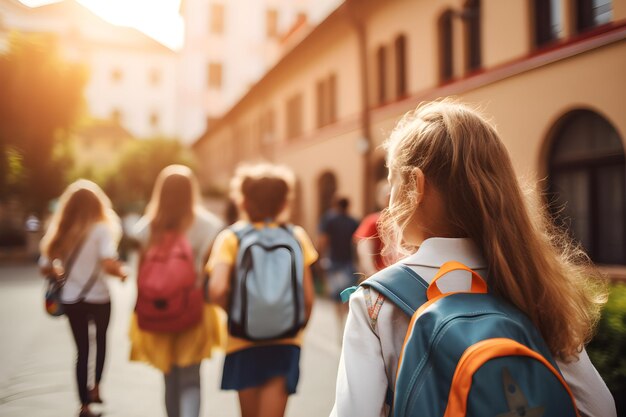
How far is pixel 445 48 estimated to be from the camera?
1195cm

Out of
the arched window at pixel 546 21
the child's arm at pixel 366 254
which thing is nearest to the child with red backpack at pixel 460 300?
the child's arm at pixel 366 254

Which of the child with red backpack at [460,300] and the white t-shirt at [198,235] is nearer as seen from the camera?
the child with red backpack at [460,300]

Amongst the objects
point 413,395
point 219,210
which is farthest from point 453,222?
point 219,210

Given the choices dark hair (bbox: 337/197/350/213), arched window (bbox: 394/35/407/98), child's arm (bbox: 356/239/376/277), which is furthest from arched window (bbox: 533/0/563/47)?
child's arm (bbox: 356/239/376/277)

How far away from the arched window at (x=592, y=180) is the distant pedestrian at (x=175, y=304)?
5.73 m

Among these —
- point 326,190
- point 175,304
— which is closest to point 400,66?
point 326,190

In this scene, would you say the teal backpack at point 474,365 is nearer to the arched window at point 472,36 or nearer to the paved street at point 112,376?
the paved street at point 112,376

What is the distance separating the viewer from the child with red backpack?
3.99 feet

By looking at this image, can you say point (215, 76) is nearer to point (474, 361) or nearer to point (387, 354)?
point (387, 354)

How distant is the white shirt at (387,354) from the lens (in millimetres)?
1354

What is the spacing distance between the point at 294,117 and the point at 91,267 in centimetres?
1671

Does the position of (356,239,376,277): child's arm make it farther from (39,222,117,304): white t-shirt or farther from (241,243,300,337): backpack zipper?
(241,243,300,337): backpack zipper

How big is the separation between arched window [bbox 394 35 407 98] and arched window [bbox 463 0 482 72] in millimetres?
2497

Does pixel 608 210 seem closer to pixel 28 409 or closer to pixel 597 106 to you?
pixel 597 106
